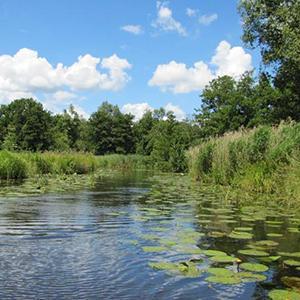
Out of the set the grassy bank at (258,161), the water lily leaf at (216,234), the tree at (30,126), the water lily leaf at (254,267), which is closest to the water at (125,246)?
the water lily leaf at (216,234)

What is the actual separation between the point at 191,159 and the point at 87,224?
1692 centimetres

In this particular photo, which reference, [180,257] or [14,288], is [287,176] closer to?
[180,257]

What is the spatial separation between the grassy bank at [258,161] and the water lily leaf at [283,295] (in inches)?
286

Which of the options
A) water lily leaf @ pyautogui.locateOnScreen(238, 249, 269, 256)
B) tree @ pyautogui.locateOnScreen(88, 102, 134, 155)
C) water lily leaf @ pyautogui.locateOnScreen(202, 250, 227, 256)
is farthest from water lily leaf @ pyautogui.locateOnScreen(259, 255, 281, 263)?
tree @ pyautogui.locateOnScreen(88, 102, 134, 155)

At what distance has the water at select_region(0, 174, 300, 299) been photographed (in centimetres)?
463

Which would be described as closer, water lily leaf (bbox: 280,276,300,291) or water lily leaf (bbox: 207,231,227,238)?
water lily leaf (bbox: 280,276,300,291)

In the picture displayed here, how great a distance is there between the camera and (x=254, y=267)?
5406mm

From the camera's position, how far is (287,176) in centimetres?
1242

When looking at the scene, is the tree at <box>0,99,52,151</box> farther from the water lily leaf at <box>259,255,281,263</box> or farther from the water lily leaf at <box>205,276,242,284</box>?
the water lily leaf at <box>205,276,242,284</box>

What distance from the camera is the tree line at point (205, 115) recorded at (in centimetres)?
2342

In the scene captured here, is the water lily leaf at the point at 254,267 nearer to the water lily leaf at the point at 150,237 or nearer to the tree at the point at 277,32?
the water lily leaf at the point at 150,237

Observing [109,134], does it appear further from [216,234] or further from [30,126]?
[216,234]

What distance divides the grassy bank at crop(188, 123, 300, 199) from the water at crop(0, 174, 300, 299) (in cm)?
219

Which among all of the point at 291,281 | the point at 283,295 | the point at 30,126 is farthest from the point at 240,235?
the point at 30,126
